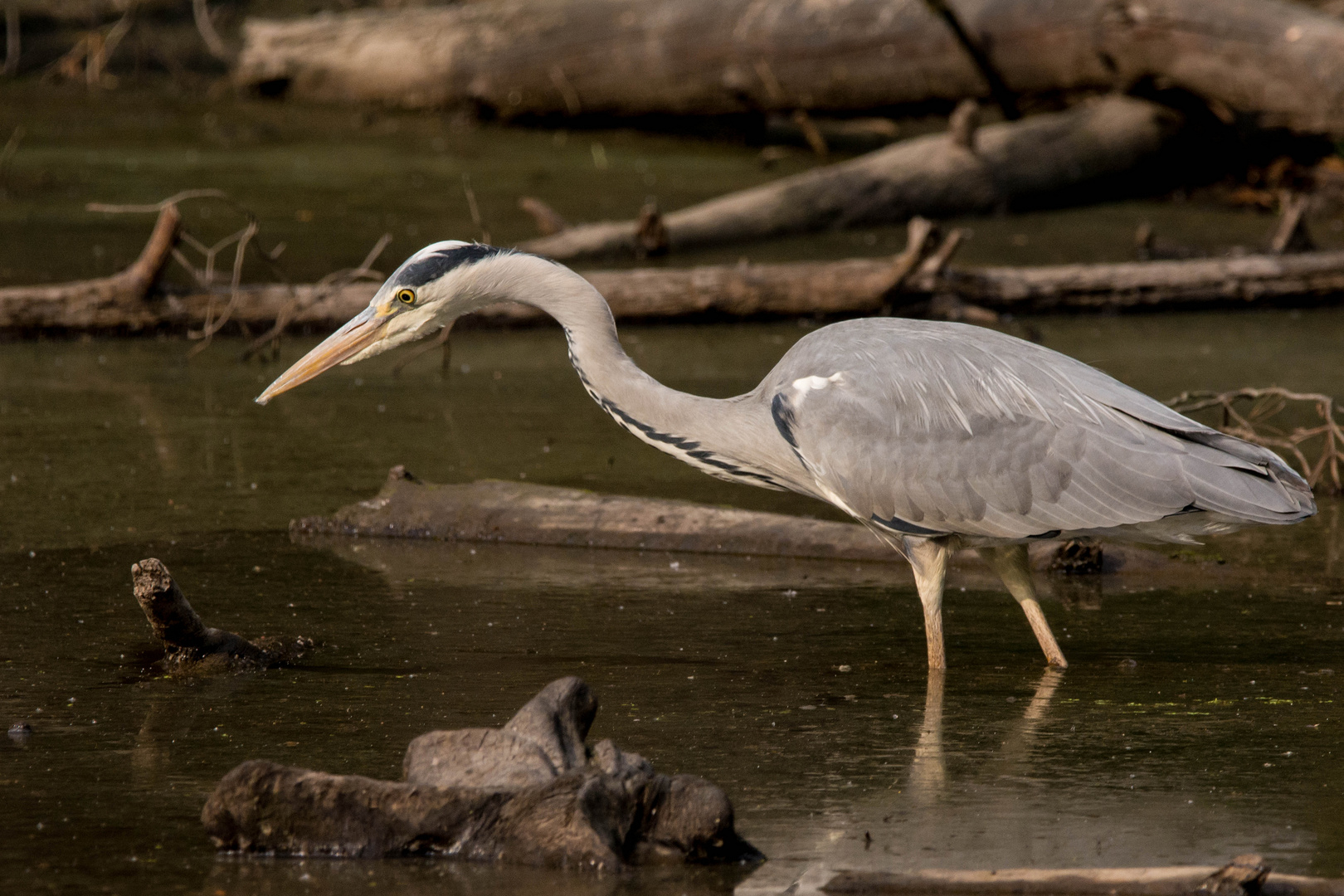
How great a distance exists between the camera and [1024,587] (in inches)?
228

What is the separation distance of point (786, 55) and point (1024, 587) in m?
13.0

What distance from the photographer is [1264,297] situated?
1255cm

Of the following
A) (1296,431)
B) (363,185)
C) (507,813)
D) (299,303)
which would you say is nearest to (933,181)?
(363,185)

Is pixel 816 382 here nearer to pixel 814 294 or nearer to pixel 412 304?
pixel 412 304

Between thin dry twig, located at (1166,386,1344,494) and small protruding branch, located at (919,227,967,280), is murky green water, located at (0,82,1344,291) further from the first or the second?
thin dry twig, located at (1166,386,1344,494)

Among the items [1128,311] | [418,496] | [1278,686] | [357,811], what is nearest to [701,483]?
[418,496]

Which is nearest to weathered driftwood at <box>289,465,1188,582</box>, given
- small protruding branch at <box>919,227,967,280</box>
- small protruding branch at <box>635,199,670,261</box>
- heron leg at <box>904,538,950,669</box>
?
heron leg at <box>904,538,950,669</box>

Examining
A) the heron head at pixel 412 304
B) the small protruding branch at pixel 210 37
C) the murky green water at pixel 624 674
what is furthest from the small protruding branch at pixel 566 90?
the heron head at pixel 412 304

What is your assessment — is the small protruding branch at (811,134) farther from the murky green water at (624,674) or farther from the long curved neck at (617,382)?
the long curved neck at (617,382)

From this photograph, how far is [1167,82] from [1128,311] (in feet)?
14.8

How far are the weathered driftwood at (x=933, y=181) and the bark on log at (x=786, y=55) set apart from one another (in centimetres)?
60

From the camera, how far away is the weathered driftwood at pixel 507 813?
152 inches

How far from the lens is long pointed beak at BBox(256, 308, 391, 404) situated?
562cm

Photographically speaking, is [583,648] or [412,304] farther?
[583,648]
